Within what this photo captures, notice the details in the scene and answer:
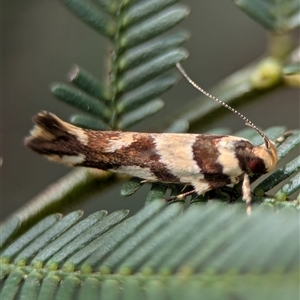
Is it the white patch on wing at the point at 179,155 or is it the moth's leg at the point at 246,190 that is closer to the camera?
the moth's leg at the point at 246,190

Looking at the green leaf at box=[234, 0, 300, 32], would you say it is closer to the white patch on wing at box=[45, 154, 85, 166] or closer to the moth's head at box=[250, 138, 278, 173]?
the moth's head at box=[250, 138, 278, 173]

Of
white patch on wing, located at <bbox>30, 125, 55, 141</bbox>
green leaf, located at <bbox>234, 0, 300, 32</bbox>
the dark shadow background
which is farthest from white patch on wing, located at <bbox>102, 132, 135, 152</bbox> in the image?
the dark shadow background

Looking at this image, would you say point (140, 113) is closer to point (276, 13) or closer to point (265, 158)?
point (265, 158)

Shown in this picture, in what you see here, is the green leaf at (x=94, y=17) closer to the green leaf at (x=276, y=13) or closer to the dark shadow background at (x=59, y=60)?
the green leaf at (x=276, y=13)

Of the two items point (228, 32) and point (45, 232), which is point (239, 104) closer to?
point (45, 232)

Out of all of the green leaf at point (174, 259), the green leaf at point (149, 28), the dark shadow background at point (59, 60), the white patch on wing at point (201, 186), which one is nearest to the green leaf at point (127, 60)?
the green leaf at point (149, 28)

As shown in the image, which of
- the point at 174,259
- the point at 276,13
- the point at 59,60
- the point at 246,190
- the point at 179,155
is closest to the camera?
the point at 174,259

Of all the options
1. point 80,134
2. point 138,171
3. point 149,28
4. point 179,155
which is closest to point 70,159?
point 80,134
